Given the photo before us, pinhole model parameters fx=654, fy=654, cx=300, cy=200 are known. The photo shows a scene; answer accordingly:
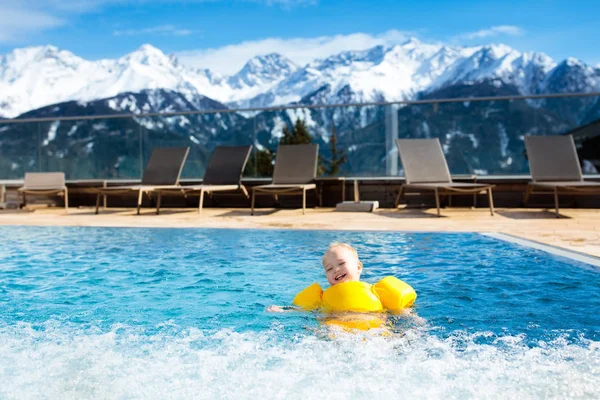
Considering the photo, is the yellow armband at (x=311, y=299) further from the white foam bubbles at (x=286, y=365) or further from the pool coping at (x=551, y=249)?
the pool coping at (x=551, y=249)

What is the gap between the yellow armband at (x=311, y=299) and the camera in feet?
10.8

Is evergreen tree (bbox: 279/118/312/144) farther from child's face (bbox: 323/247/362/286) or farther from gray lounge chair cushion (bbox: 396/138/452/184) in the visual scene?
child's face (bbox: 323/247/362/286)

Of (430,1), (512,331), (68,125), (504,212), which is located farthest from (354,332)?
(430,1)

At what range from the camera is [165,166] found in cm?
1028

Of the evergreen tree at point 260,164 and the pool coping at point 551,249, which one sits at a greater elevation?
the evergreen tree at point 260,164

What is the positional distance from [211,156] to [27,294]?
650 centimetres

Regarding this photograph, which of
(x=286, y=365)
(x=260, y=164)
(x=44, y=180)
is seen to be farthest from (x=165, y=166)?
(x=286, y=365)

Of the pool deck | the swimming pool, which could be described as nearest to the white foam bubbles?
the swimming pool

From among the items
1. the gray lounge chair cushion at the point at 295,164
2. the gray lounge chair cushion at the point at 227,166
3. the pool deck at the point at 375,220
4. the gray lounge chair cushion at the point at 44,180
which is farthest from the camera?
the gray lounge chair cushion at the point at 44,180

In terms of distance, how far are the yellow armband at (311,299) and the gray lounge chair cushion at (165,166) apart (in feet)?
22.9

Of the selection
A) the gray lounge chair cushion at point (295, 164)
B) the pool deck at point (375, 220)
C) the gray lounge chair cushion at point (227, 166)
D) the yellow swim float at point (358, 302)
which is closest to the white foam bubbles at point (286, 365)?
the yellow swim float at point (358, 302)

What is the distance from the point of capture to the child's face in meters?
3.24

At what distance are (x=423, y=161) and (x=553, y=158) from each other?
5.81 feet

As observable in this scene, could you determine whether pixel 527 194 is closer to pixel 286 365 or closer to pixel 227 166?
pixel 227 166
